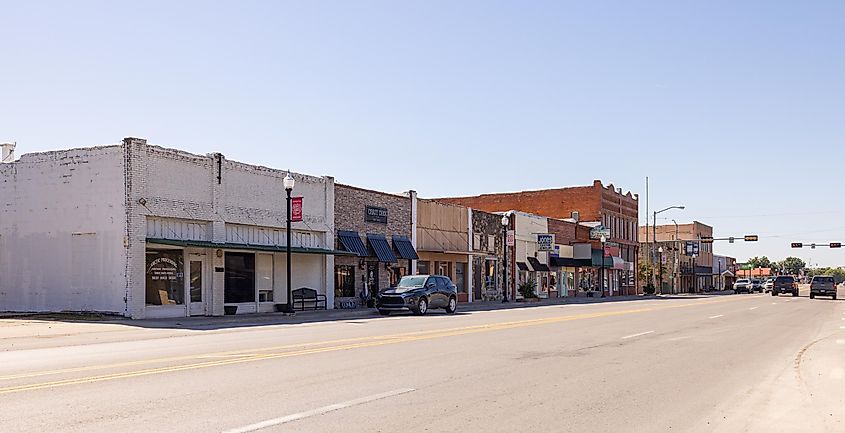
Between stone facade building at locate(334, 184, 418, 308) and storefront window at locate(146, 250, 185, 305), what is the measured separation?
10.1m

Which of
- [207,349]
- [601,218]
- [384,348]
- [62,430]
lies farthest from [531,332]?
[601,218]

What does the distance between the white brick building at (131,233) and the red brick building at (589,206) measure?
156ft

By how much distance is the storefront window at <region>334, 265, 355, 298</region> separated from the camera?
3984cm

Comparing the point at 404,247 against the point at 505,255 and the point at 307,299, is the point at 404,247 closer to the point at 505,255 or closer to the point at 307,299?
the point at 307,299

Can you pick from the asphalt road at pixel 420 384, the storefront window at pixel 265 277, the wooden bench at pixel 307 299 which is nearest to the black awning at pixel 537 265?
the wooden bench at pixel 307 299

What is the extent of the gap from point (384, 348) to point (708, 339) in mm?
9117

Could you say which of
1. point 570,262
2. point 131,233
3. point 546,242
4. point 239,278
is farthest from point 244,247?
point 570,262

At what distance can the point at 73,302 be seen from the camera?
97.0 ft

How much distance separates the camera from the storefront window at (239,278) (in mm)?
33156

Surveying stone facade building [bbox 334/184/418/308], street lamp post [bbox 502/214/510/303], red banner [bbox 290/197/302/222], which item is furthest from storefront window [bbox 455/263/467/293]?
red banner [bbox 290/197/302/222]

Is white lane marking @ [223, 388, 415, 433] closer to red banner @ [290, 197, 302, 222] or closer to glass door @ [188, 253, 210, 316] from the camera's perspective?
glass door @ [188, 253, 210, 316]

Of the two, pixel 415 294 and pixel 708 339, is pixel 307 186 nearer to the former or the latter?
pixel 415 294

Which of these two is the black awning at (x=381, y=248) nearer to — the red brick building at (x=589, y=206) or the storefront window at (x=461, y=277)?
the storefront window at (x=461, y=277)

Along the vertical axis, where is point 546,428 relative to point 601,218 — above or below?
below
